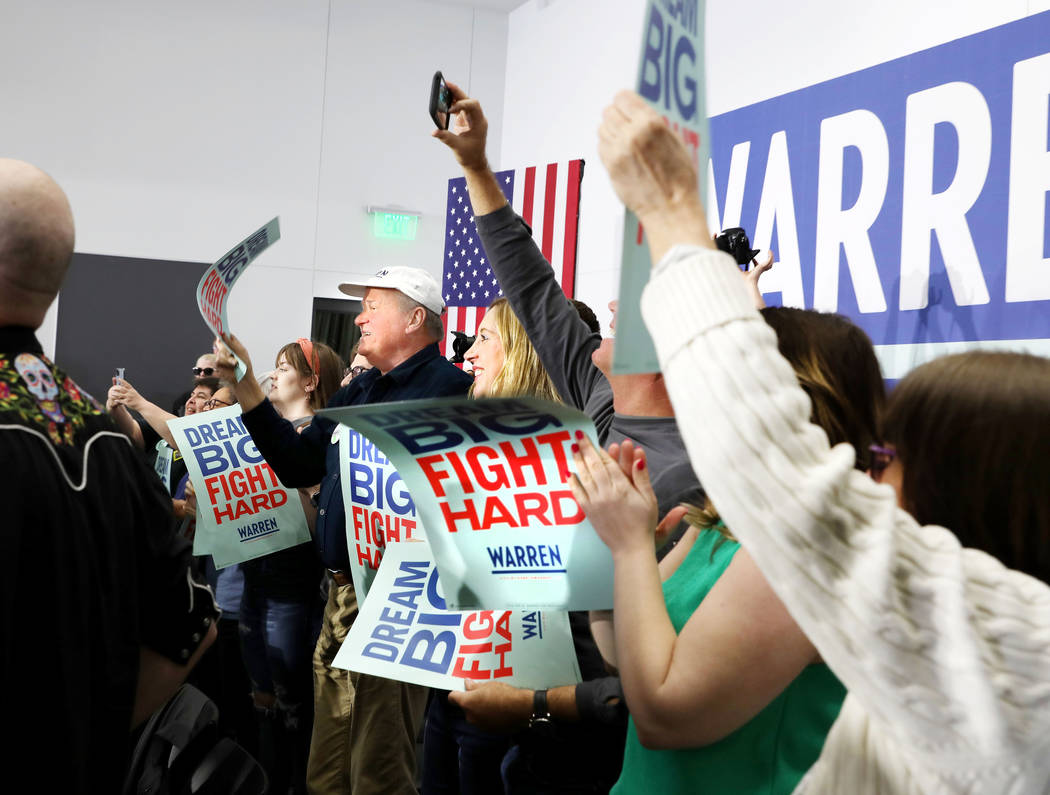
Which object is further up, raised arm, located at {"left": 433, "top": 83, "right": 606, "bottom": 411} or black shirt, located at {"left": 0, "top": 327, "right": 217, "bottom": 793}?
raised arm, located at {"left": 433, "top": 83, "right": 606, "bottom": 411}

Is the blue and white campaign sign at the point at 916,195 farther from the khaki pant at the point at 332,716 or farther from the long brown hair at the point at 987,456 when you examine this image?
the long brown hair at the point at 987,456

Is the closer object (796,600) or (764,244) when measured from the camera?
(796,600)

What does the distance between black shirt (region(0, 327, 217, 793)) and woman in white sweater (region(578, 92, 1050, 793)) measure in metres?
0.81

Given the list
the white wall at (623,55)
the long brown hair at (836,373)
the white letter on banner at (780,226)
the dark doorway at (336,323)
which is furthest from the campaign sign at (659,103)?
the dark doorway at (336,323)

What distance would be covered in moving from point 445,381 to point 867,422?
1995mm

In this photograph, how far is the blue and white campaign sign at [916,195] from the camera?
2.99 m

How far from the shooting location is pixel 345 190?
7719 mm

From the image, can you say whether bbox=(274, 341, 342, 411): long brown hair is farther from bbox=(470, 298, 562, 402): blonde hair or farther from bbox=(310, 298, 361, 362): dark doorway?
bbox=(310, 298, 361, 362): dark doorway

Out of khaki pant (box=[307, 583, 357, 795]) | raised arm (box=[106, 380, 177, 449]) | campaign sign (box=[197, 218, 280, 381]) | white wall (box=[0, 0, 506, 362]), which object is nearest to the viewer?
campaign sign (box=[197, 218, 280, 381])

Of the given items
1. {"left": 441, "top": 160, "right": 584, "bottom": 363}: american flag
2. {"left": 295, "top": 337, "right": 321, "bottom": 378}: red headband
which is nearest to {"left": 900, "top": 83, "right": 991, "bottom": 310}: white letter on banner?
{"left": 441, "top": 160, "right": 584, "bottom": 363}: american flag

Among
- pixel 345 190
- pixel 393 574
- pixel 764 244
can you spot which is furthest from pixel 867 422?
pixel 345 190

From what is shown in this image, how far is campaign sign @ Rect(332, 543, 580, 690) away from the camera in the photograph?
1692 millimetres

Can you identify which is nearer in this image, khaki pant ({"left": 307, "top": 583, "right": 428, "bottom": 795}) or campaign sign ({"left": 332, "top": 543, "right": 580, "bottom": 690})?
campaign sign ({"left": 332, "top": 543, "right": 580, "bottom": 690})

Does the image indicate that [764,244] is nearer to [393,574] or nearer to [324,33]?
[393,574]
